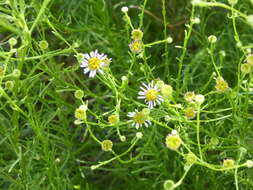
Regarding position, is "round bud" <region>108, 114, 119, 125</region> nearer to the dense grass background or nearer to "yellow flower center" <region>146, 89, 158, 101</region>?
the dense grass background

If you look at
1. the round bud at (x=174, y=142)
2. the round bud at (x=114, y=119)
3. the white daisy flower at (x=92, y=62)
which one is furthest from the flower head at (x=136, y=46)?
the round bud at (x=174, y=142)

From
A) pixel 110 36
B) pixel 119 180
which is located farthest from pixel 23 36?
pixel 119 180

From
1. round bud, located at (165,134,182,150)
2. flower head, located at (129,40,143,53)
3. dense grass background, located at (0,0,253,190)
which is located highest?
flower head, located at (129,40,143,53)

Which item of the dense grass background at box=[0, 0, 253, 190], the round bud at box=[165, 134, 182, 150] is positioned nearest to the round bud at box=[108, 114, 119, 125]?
the dense grass background at box=[0, 0, 253, 190]

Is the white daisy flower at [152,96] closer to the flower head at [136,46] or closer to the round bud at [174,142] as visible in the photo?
the flower head at [136,46]

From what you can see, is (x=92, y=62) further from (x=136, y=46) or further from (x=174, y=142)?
(x=174, y=142)
